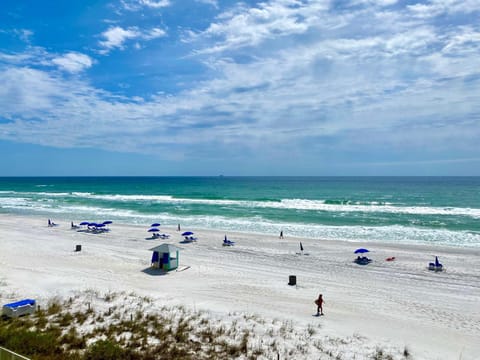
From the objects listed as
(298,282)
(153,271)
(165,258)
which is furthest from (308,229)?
(153,271)

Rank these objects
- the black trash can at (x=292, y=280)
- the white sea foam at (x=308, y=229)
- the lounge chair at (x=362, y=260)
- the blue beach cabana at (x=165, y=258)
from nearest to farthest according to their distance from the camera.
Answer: the black trash can at (x=292, y=280) → the blue beach cabana at (x=165, y=258) → the lounge chair at (x=362, y=260) → the white sea foam at (x=308, y=229)

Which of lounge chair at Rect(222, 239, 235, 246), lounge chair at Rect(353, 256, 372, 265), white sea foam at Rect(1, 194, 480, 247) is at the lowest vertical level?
lounge chair at Rect(353, 256, 372, 265)

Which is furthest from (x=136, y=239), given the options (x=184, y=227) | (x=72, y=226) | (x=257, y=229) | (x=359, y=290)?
(x=359, y=290)

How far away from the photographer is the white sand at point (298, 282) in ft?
35.3

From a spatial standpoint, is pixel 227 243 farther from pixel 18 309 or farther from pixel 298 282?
pixel 18 309

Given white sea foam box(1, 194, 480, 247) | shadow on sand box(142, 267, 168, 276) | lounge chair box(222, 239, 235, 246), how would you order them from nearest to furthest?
shadow on sand box(142, 267, 168, 276) < lounge chair box(222, 239, 235, 246) < white sea foam box(1, 194, 480, 247)

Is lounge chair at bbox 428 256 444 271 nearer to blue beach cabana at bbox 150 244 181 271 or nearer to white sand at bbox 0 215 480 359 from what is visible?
white sand at bbox 0 215 480 359

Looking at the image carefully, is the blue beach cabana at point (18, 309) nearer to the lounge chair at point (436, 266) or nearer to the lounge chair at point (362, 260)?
the lounge chair at point (362, 260)

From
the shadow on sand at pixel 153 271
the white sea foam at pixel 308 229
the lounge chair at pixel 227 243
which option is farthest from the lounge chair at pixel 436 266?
the shadow on sand at pixel 153 271

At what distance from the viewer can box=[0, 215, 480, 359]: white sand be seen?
10.8 m

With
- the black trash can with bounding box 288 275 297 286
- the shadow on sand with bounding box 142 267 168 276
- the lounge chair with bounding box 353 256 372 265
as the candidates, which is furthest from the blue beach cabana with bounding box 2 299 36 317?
the lounge chair with bounding box 353 256 372 265

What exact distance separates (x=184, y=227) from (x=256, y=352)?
22827mm

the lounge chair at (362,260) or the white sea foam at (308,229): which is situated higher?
the white sea foam at (308,229)

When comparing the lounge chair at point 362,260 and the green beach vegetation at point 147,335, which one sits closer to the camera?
the green beach vegetation at point 147,335
